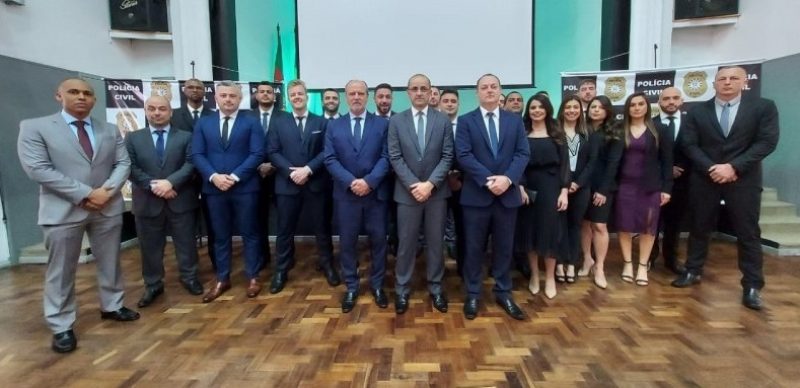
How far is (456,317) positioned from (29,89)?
16.9 ft

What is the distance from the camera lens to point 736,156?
114 inches

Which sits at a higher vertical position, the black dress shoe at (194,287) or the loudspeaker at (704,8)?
the loudspeaker at (704,8)

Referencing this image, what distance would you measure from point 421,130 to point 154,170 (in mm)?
1965

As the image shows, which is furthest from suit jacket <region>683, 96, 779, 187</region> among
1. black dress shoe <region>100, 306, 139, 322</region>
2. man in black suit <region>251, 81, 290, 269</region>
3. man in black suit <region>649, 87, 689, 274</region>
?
black dress shoe <region>100, 306, 139, 322</region>

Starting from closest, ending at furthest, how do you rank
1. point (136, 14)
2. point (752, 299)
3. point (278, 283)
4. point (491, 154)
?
point (491, 154), point (752, 299), point (278, 283), point (136, 14)

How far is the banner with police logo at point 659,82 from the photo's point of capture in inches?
186

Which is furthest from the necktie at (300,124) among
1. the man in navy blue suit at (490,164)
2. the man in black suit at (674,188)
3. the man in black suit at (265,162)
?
the man in black suit at (674,188)

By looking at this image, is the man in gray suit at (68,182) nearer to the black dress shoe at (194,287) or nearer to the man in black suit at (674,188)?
the black dress shoe at (194,287)

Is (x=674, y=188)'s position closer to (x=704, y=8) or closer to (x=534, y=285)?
(x=534, y=285)

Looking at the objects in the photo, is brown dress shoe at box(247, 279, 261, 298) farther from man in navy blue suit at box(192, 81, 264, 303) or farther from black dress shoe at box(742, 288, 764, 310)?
black dress shoe at box(742, 288, 764, 310)

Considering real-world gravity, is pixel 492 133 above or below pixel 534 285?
above

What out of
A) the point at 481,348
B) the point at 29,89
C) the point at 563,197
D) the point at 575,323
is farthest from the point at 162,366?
the point at 29,89

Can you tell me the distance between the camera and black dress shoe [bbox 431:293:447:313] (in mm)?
2893

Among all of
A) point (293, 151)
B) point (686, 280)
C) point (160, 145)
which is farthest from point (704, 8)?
point (160, 145)
